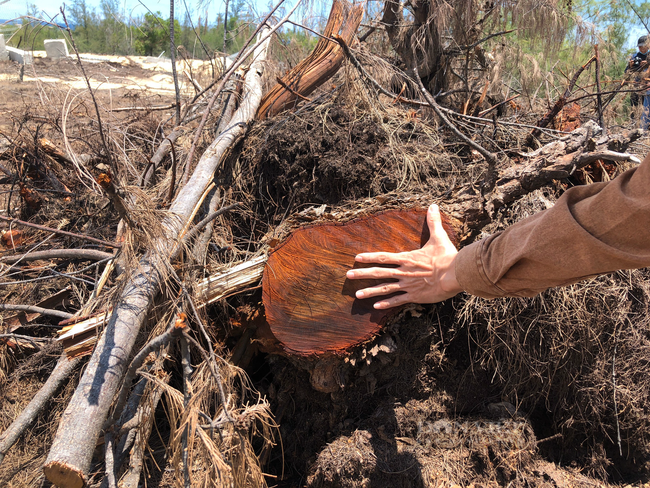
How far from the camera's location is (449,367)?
7.19 feet

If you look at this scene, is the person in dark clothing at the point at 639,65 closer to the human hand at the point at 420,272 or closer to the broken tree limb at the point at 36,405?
the human hand at the point at 420,272

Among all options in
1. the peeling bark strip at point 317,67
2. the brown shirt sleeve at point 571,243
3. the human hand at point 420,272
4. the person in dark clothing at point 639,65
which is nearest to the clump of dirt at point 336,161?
the peeling bark strip at point 317,67

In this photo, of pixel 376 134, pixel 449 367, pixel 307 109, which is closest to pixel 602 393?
pixel 449 367

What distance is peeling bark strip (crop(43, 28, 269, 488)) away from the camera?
1.41 meters

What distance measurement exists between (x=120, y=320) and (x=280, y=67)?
264cm

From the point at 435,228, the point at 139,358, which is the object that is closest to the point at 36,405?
the point at 139,358

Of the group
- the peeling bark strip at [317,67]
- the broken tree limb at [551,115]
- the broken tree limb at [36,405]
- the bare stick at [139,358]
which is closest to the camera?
the bare stick at [139,358]

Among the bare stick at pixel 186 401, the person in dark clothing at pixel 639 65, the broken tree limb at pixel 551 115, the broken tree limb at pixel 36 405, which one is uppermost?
the person in dark clothing at pixel 639 65

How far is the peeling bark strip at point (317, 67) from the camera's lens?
9.56 feet

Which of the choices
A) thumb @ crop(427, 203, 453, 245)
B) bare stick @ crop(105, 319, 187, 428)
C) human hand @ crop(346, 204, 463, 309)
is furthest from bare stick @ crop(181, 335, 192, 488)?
thumb @ crop(427, 203, 453, 245)

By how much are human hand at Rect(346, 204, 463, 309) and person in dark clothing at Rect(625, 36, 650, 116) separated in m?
2.97

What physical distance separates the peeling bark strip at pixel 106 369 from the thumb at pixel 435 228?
1131 mm

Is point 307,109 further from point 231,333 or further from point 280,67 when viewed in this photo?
point 231,333

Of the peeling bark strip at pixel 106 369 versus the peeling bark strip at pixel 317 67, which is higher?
the peeling bark strip at pixel 317 67
